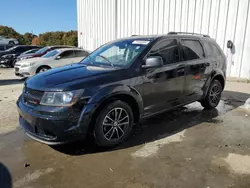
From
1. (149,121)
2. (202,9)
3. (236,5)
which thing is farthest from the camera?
(202,9)

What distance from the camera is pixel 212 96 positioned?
18.8 feet

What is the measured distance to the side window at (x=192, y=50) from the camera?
188 inches

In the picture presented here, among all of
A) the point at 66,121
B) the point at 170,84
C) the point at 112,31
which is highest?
the point at 112,31

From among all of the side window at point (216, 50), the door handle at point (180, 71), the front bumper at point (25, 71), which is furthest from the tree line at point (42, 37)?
the door handle at point (180, 71)

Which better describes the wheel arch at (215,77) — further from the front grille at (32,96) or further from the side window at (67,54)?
the side window at (67,54)

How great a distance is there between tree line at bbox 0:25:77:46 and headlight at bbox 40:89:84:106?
137 ft

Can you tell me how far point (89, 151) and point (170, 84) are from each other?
191 cm

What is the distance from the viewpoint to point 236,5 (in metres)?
9.91

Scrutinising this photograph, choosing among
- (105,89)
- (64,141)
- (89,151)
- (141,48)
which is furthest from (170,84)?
(64,141)

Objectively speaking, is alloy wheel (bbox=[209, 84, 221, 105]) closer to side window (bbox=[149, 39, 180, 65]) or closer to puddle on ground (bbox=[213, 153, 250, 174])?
side window (bbox=[149, 39, 180, 65])

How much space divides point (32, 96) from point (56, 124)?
0.64 metres

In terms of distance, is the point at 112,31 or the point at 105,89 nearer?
the point at 105,89

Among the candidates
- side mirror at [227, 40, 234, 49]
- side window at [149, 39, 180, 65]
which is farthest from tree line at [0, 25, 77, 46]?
side window at [149, 39, 180, 65]

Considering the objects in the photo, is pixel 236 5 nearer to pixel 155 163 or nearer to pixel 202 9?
pixel 202 9
